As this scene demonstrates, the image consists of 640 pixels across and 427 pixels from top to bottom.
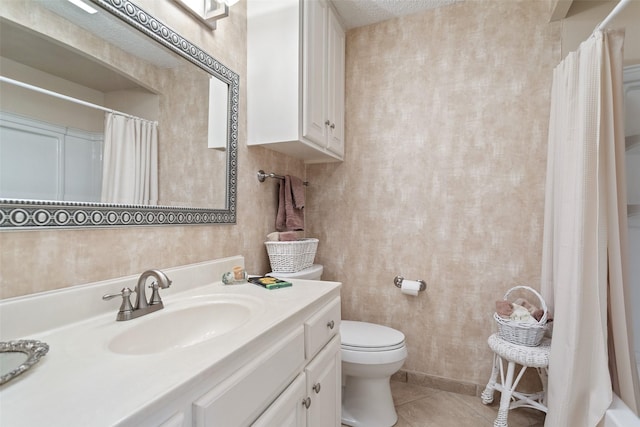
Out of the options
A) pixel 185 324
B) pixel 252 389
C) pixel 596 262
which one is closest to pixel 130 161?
pixel 185 324

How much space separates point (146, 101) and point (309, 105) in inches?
30.0

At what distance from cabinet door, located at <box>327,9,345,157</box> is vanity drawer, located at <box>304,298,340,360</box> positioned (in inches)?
40.0

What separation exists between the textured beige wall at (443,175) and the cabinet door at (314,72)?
0.45m

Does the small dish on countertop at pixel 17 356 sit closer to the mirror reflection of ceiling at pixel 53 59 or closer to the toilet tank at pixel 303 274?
the mirror reflection of ceiling at pixel 53 59

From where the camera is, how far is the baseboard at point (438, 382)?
187 centimetres

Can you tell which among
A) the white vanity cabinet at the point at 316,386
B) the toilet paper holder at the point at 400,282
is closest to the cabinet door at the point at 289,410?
the white vanity cabinet at the point at 316,386

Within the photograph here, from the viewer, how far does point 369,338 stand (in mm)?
1656

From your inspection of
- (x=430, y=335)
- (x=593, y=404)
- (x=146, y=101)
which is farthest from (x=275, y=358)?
(x=430, y=335)

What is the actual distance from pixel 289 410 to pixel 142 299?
1.83ft

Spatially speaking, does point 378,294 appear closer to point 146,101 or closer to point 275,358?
point 275,358

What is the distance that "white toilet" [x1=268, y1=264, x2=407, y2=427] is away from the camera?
1552 millimetres

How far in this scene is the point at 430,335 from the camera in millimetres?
1970

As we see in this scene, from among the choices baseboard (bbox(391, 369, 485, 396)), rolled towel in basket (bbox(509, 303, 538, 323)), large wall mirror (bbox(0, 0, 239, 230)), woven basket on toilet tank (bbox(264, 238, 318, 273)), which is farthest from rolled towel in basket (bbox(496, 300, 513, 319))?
large wall mirror (bbox(0, 0, 239, 230))

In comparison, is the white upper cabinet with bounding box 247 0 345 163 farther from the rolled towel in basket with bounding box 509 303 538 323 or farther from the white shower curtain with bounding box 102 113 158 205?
the rolled towel in basket with bounding box 509 303 538 323
